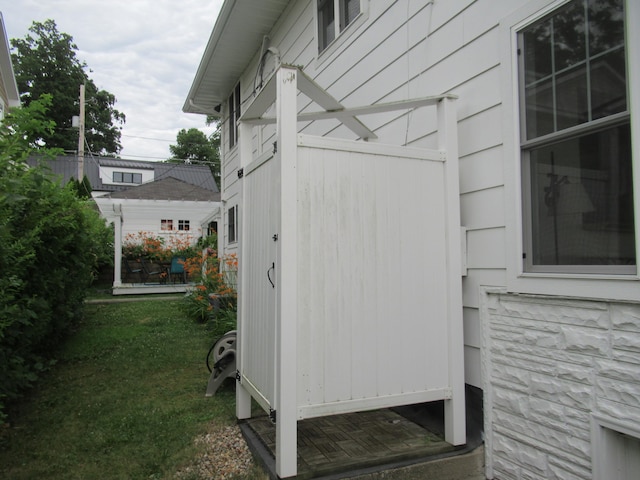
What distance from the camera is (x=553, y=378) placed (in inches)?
93.6

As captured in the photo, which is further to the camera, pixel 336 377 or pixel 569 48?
pixel 336 377

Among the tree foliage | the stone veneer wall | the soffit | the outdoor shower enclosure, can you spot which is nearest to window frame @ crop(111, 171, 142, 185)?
the soffit

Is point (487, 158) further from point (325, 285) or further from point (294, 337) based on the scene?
point (294, 337)

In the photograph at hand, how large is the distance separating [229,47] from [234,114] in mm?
2035

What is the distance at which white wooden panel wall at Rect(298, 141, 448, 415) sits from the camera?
8.57 ft

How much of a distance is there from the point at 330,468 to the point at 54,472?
5.88 feet

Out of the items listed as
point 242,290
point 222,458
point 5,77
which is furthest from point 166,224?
point 222,458

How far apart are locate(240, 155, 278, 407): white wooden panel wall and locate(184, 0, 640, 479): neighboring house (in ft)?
0.26

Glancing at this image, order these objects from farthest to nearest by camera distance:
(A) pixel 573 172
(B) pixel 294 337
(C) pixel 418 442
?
(C) pixel 418 442, (B) pixel 294 337, (A) pixel 573 172

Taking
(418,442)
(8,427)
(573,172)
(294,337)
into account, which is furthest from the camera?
(8,427)

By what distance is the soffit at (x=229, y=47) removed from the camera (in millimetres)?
6289

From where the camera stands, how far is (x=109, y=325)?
24.5 feet

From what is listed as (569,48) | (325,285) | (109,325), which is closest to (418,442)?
(325,285)

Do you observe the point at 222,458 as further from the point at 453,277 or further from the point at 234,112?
the point at 234,112
